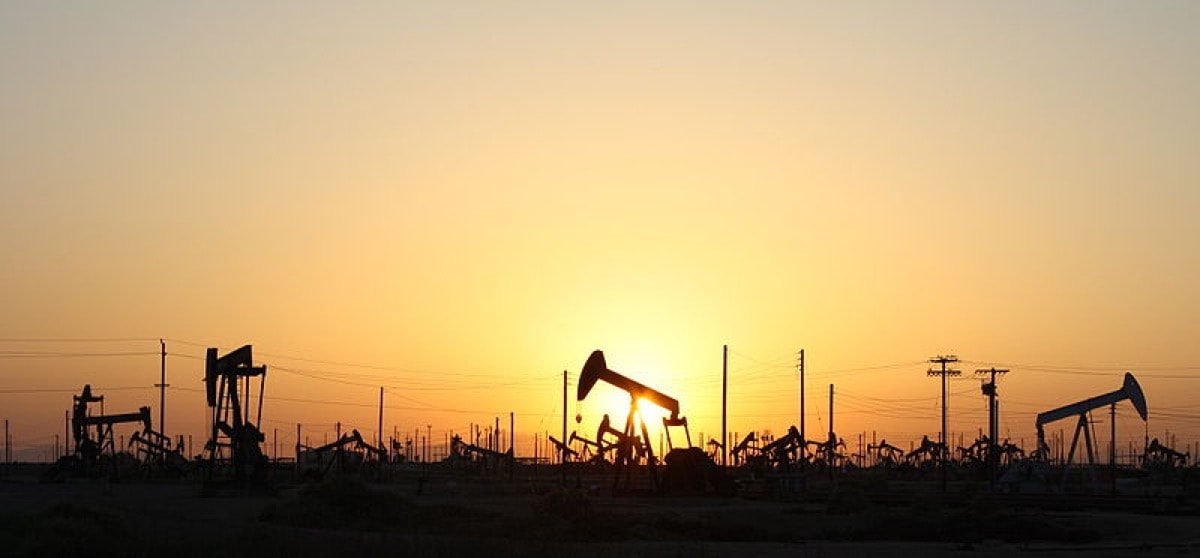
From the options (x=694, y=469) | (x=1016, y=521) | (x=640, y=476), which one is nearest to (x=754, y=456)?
(x=640, y=476)

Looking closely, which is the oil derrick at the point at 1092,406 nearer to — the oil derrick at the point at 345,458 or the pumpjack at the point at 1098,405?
the pumpjack at the point at 1098,405

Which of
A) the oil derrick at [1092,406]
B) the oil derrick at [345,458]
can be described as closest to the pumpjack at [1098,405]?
the oil derrick at [1092,406]

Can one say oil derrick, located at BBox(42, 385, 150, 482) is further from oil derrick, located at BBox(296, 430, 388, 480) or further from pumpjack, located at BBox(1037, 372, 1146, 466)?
pumpjack, located at BBox(1037, 372, 1146, 466)

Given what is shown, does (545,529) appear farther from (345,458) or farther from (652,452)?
(345,458)

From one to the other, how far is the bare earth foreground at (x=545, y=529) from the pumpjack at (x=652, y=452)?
22.3 ft

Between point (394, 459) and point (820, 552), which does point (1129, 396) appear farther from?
point (394, 459)

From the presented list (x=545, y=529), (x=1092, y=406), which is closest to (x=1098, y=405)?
(x=1092, y=406)

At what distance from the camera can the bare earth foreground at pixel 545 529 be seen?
24.6 metres

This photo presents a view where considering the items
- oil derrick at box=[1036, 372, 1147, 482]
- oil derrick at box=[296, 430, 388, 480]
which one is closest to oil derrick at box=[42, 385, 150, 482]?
oil derrick at box=[296, 430, 388, 480]

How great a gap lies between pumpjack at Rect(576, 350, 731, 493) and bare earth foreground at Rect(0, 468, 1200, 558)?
6786 millimetres

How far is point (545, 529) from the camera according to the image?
97.3 feet

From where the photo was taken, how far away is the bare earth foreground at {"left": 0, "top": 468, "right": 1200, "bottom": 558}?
24.6m

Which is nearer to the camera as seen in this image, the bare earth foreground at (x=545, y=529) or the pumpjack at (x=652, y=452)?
the bare earth foreground at (x=545, y=529)

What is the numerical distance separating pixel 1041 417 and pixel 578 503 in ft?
98.0
